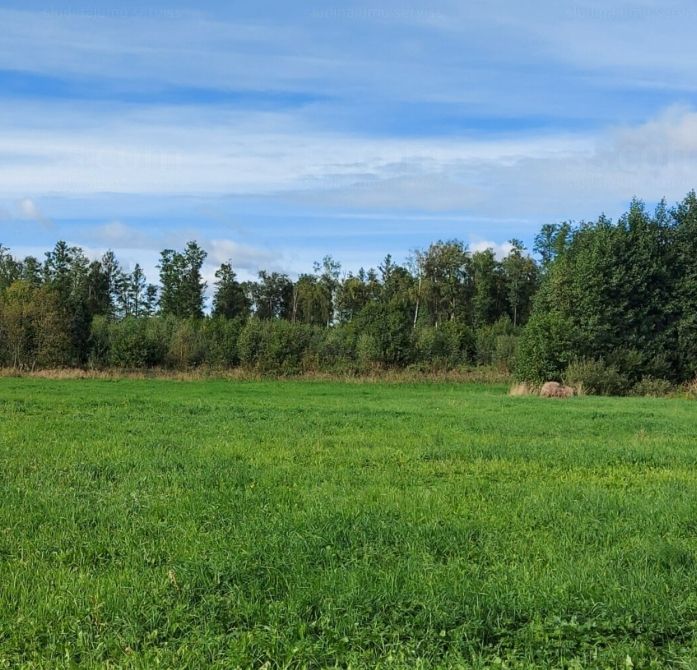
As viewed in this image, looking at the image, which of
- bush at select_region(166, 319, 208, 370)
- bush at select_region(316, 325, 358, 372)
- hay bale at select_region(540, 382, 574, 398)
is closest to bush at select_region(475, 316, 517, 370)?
bush at select_region(316, 325, 358, 372)

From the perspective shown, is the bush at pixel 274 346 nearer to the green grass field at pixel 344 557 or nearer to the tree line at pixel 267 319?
the tree line at pixel 267 319

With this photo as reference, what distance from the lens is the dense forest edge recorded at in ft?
121

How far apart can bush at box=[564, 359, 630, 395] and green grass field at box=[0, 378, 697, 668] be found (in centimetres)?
2302

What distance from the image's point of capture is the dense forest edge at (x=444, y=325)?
36781 millimetres

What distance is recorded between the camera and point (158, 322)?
54562 millimetres

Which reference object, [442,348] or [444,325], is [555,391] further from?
[444,325]

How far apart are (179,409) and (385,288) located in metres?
64.0

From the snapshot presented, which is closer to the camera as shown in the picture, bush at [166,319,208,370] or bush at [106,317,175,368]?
A: bush at [106,317,175,368]

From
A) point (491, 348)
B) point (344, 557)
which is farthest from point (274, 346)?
point (344, 557)

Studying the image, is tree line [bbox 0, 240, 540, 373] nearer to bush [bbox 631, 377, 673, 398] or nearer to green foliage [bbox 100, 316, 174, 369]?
green foliage [bbox 100, 316, 174, 369]

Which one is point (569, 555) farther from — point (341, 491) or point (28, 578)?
point (28, 578)

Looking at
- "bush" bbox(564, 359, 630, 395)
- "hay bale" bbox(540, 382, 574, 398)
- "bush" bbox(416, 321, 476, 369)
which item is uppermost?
"bush" bbox(416, 321, 476, 369)

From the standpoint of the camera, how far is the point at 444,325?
58750 millimetres

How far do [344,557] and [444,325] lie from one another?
5422 centimetres
